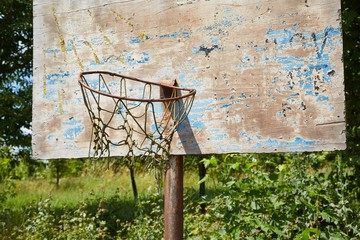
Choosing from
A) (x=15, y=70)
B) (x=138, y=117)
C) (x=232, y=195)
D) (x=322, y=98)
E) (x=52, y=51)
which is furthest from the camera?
(x=15, y=70)

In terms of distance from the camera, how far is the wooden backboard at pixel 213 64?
299 centimetres

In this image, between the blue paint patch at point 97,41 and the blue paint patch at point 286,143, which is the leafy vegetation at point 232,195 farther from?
the blue paint patch at point 286,143

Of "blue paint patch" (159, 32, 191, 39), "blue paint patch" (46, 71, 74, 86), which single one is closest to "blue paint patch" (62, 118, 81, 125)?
"blue paint patch" (46, 71, 74, 86)

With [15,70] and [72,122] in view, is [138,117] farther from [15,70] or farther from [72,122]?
[15,70]

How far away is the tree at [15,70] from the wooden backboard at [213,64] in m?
5.55

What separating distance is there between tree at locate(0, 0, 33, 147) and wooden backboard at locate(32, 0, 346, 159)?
555 centimetres

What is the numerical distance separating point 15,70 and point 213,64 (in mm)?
7374

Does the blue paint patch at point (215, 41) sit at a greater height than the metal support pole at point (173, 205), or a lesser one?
greater

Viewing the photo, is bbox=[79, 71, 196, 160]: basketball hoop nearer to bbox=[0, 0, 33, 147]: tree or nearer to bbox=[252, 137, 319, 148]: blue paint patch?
bbox=[252, 137, 319, 148]: blue paint patch

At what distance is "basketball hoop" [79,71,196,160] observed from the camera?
322 cm

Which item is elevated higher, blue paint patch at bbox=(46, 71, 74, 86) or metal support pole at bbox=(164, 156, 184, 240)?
blue paint patch at bbox=(46, 71, 74, 86)

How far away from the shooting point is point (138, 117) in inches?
132

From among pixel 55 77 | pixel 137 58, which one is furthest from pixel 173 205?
pixel 55 77

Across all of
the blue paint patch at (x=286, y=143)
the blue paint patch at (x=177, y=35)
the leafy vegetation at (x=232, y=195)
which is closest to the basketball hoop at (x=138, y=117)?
the leafy vegetation at (x=232, y=195)
